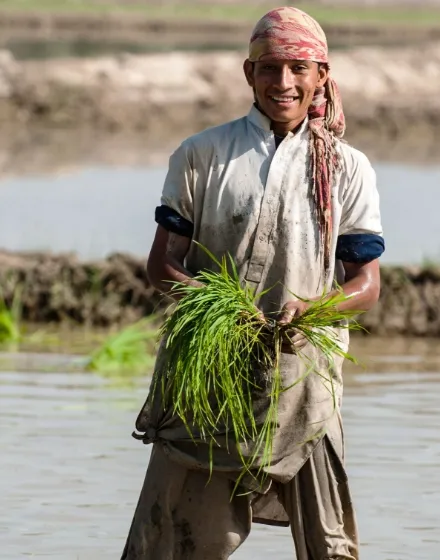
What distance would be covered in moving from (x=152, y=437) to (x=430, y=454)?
255cm

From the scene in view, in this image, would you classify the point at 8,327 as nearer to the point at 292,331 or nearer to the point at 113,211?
the point at 292,331

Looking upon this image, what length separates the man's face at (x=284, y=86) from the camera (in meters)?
4.09

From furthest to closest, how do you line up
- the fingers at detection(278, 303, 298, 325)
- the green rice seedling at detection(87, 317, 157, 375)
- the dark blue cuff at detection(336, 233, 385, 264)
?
the green rice seedling at detection(87, 317, 157, 375), the dark blue cuff at detection(336, 233, 385, 264), the fingers at detection(278, 303, 298, 325)

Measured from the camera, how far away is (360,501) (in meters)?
5.85

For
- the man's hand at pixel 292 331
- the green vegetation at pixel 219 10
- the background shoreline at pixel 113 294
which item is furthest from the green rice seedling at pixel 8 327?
the green vegetation at pixel 219 10

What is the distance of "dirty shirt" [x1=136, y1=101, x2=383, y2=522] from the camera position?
161 inches

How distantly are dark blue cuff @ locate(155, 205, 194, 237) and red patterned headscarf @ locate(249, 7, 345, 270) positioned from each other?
1.06 feet

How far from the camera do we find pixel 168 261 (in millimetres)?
4121

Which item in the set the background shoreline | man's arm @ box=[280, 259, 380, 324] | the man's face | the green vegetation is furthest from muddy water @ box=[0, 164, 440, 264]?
the green vegetation

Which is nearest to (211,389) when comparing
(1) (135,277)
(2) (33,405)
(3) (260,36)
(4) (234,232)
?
(4) (234,232)

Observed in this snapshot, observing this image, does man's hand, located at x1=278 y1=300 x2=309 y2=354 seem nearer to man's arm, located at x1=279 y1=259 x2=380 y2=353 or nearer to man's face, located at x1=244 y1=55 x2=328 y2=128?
man's arm, located at x1=279 y1=259 x2=380 y2=353

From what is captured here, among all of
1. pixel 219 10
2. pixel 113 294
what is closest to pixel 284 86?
pixel 113 294

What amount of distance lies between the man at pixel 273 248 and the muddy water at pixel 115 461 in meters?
1.13

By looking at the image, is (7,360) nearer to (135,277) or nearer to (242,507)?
(135,277)
